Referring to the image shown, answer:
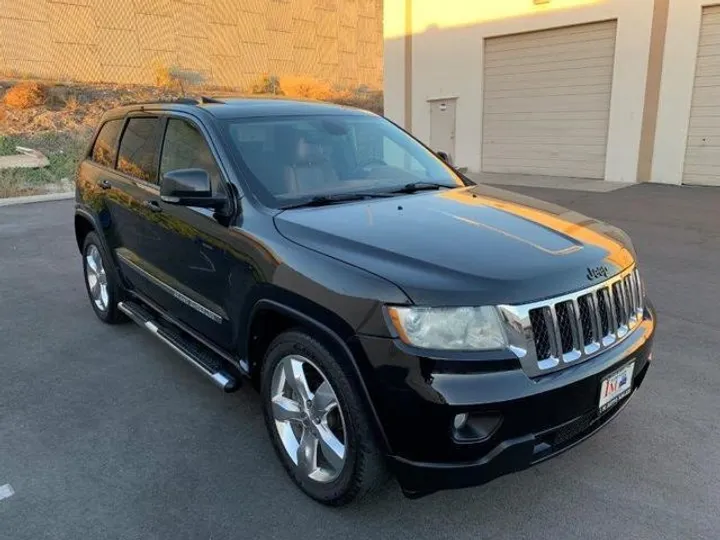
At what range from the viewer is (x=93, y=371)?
14.0 feet

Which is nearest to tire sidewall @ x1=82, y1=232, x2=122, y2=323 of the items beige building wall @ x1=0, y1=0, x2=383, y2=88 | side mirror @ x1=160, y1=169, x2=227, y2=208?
side mirror @ x1=160, y1=169, x2=227, y2=208

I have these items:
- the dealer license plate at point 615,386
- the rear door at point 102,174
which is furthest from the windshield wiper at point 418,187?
the rear door at point 102,174

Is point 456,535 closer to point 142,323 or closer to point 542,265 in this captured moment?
point 542,265

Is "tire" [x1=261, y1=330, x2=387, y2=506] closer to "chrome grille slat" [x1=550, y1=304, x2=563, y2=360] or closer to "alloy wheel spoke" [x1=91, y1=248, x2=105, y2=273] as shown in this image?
"chrome grille slat" [x1=550, y1=304, x2=563, y2=360]

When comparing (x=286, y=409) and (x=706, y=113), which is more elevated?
(x=706, y=113)

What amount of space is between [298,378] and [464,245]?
0.98 m

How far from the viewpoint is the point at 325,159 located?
3.55 metres

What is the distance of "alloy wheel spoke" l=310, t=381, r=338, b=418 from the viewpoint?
256 cm

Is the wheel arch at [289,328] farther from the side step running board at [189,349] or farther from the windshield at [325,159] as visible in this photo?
the windshield at [325,159]

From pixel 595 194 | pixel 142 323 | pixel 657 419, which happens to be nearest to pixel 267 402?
pixel 142 323

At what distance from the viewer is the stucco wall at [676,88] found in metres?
12.4

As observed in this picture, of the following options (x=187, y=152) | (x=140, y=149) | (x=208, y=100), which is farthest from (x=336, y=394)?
(x=140, y=149)

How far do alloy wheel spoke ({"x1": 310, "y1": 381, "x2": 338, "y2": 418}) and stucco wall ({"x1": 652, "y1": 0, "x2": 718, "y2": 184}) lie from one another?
13045mm

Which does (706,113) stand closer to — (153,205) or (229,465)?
(153,205)
